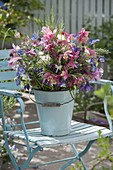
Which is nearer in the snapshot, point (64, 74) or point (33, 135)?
point (64, 74)

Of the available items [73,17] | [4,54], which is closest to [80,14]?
[73,17]

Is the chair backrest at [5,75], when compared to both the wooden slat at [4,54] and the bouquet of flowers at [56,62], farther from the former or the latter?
the bouquet of flowers at [56,62]

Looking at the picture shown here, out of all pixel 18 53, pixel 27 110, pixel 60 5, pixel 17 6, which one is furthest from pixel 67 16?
pixel 18 53

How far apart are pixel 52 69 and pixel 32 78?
140 millimetres

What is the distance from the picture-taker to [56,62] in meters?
2.75

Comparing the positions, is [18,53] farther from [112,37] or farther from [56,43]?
[112,37]

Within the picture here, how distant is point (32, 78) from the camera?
111 inches

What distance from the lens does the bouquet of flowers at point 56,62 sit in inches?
108

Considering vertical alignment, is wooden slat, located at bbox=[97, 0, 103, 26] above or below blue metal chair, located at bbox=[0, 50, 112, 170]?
above

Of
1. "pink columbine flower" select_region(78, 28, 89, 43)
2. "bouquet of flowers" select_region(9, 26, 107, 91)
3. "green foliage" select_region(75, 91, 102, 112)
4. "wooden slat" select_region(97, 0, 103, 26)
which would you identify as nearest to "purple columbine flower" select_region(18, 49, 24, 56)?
"bouquet of flowers" select_region(9, 26, 107, 91)

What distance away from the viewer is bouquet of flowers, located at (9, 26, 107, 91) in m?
2.73

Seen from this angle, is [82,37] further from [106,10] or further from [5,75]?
[106,10]

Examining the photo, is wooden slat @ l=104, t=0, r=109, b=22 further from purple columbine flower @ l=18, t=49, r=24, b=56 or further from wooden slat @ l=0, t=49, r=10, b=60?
purple columbine flower @ l=18, t=49, r=24, b=56

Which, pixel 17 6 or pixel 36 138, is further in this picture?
pixel 17 6
